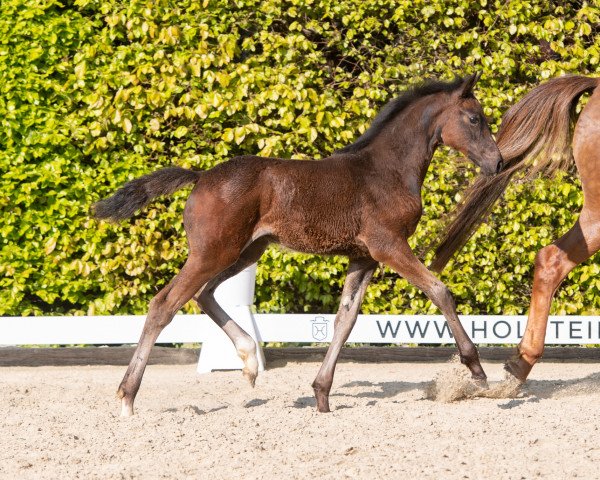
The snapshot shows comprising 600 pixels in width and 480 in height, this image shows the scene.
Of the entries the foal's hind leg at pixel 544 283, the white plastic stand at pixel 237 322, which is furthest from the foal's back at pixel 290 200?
the white plastic stand at pixel 237 322

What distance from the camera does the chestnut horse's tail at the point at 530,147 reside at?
231 inches

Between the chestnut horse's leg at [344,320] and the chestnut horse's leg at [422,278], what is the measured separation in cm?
32

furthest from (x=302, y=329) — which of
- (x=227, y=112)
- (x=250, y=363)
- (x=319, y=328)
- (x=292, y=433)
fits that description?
(x=292, y=433)

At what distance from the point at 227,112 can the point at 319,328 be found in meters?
1.86

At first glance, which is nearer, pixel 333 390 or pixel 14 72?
pixel 333 390

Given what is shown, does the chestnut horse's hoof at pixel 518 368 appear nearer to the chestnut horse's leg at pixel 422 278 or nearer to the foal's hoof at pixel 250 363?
the chestnut horse's leg at pixel 422 278

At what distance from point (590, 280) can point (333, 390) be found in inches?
116

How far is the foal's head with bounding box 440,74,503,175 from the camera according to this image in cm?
528

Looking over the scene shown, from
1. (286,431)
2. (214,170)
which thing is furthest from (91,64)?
(286,431)

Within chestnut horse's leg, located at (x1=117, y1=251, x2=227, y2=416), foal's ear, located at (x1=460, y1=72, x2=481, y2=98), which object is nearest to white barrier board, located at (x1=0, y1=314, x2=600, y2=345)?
chestnut horse's leg, located at (x1=117, y1=251, x2=227, y2=416)

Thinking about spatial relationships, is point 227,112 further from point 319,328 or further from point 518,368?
point 518,368

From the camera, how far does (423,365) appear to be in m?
7.56

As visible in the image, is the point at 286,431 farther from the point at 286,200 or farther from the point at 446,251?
the point at 446,251

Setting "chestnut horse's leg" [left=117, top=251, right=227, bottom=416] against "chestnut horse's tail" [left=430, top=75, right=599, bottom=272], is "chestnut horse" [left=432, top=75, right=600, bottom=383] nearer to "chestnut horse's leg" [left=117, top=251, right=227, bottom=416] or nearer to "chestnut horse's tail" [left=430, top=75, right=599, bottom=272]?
"chestnut horse's tail" [left=430, top=75, right=599, bottom=272]
